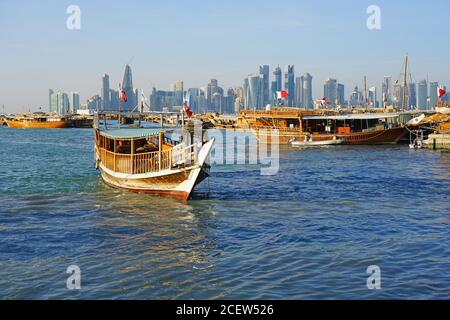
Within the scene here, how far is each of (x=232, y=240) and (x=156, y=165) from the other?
896cm

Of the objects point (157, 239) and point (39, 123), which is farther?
point (39, 123)

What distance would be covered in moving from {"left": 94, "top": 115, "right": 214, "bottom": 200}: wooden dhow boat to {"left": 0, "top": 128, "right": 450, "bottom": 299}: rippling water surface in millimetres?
969


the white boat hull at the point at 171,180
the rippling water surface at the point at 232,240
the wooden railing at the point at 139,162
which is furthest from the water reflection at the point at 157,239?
the wooden railing at the point at 139,162

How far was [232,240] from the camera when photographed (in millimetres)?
18141

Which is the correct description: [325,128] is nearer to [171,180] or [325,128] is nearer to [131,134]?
[131,134]

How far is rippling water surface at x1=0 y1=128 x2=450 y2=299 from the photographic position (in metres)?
13.6

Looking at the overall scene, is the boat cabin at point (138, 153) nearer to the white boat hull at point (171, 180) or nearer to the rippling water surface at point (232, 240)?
the white boat hull at point (171, 180)

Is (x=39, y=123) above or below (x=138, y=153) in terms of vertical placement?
above

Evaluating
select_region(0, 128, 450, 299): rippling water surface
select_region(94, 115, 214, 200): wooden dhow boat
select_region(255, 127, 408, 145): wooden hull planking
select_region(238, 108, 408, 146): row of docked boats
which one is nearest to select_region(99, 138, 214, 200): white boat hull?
select_region(94, 115, 214, 200): wooden dhow boat

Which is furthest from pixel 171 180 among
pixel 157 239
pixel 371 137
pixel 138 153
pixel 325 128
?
pixel 325 128

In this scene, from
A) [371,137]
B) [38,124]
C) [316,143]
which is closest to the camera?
[316,143]

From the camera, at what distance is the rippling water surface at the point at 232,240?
13.6 meters

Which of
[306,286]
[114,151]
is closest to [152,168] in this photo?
[114,151]
